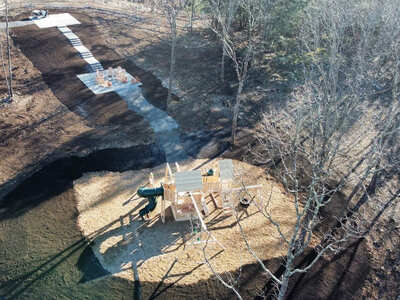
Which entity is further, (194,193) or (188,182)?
(194,193)

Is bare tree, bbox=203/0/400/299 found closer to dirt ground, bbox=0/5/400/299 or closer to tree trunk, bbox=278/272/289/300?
dirt ground, bbox=0/5/400/299

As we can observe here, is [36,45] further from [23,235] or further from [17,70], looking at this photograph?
[23,235]

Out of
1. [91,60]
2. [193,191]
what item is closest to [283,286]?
[193,191]

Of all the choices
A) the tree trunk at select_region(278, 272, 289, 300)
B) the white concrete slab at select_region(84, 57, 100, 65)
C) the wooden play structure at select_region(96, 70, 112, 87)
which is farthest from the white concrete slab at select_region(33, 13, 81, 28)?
the tree trunk at select_region(278, 272, 289, 300)

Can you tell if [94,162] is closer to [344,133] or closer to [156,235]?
[156,235]

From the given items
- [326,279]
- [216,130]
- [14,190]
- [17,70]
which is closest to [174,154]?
[216,130]

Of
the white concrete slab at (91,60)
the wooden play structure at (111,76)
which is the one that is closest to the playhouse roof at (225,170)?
the wooden play structure at (111,76)
